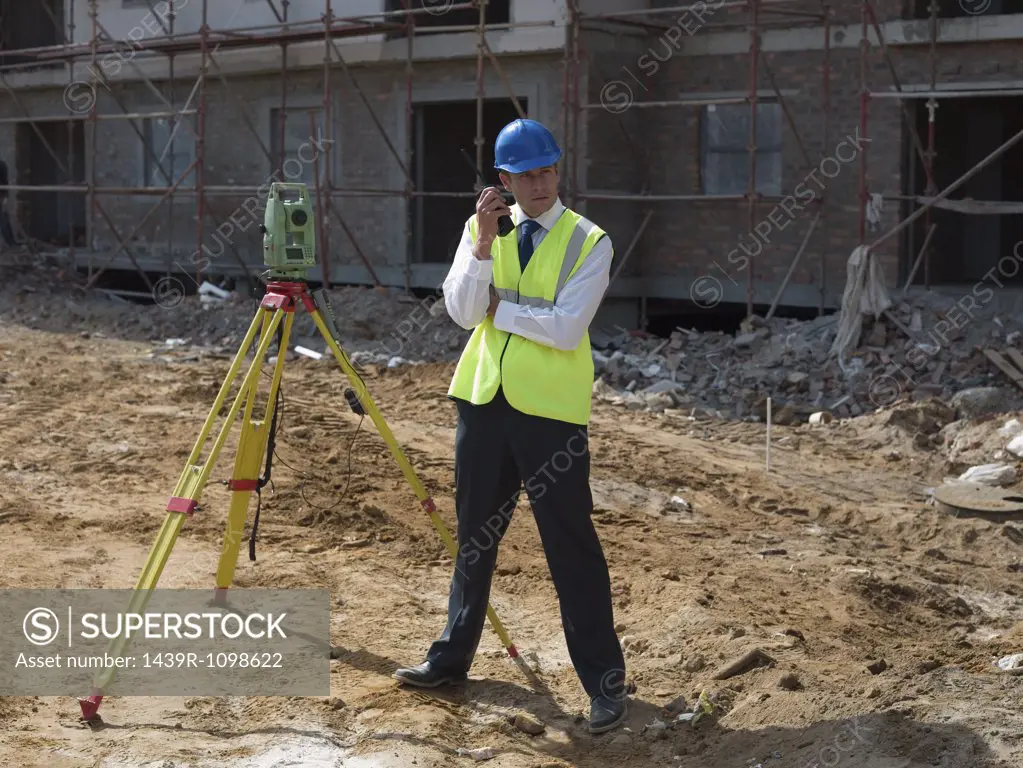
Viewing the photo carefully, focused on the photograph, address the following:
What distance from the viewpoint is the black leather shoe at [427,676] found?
5.25 meters

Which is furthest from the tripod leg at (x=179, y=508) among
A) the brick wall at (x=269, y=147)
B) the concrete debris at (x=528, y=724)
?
the brick wall at (x=269, y=147)

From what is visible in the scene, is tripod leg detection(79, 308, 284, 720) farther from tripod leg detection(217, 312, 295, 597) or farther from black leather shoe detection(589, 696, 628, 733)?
black leather shoe detection(589, 696, 628, 733)

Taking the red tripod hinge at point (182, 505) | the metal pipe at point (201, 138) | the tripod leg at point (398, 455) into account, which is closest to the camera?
the red tripod hinge at point (182, 505)

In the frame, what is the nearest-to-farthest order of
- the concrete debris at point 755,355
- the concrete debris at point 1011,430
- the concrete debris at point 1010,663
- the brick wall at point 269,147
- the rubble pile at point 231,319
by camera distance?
the concrete debris at point 1010,663 → the concrete debris at point 1011,430 → the concrete debris at point 755,355 → the rubble pile at point 231,319 → the brick wall at point 269,147

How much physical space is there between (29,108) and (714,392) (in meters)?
13.6

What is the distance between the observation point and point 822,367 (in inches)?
477

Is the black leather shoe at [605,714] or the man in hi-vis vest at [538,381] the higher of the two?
the man in hi-vis vest at [538,381]

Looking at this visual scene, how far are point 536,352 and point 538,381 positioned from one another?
0.10 metres

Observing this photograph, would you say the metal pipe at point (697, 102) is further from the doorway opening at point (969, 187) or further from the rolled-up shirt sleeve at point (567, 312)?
the rolled-up shirt sleeve at point (567, 312)

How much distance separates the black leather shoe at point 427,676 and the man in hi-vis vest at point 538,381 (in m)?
0.57

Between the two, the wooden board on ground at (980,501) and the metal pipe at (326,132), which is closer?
the wooden board on ground at (980,501)

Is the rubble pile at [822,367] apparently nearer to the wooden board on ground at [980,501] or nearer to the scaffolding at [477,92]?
the scaffolding at [477,92]

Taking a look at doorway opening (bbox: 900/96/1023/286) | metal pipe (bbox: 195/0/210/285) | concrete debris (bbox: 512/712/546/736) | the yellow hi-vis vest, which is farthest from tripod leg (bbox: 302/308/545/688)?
metal pipe (bbox: 195/0/210/285)

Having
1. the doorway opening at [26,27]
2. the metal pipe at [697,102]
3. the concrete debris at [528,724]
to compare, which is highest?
the doorway opening at [26,27]
